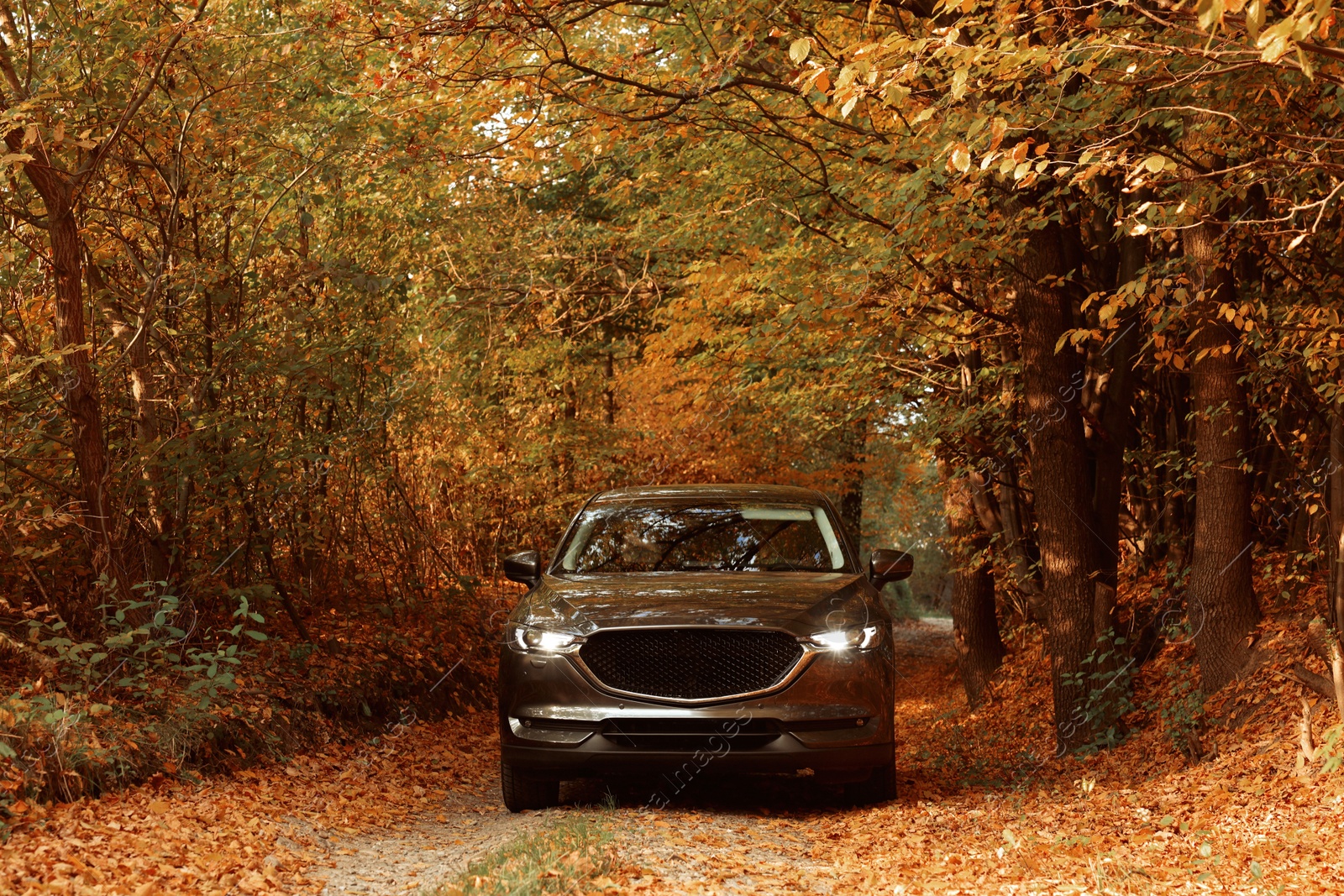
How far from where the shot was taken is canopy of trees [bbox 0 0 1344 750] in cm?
773

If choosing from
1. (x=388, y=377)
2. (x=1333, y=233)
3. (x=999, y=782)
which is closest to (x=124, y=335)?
(x=388, y=377)

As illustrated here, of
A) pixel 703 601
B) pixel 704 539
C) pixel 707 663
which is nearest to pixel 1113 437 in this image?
pixel 704 539

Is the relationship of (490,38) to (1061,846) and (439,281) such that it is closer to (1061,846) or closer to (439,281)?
(1061,846)

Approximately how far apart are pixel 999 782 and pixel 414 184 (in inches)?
303

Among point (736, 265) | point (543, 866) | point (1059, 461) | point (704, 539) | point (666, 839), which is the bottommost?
point (666, 839)

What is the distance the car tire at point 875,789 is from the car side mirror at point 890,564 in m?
1.14

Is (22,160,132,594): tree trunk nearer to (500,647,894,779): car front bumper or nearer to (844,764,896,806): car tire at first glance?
(500,647,894,779): car front bumper

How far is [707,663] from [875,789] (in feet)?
4.65

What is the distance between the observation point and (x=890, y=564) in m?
7.65

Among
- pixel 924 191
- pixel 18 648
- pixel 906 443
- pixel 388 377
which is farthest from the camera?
pixel 906 443

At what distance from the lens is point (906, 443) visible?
1547cm

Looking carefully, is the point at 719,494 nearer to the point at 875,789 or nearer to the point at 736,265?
the point at 875,789

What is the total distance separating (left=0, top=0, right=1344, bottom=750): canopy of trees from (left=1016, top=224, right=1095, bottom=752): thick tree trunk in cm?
3

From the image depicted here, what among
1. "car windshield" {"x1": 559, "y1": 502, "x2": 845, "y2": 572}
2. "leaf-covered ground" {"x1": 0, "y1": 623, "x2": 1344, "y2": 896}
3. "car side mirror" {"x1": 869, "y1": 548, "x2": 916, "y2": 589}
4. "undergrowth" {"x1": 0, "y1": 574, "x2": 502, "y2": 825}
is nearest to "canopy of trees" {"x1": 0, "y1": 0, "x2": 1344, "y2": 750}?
"undergrowth" {"x1": 0, "y1": 574, "x2": 502, "y2": 825}
